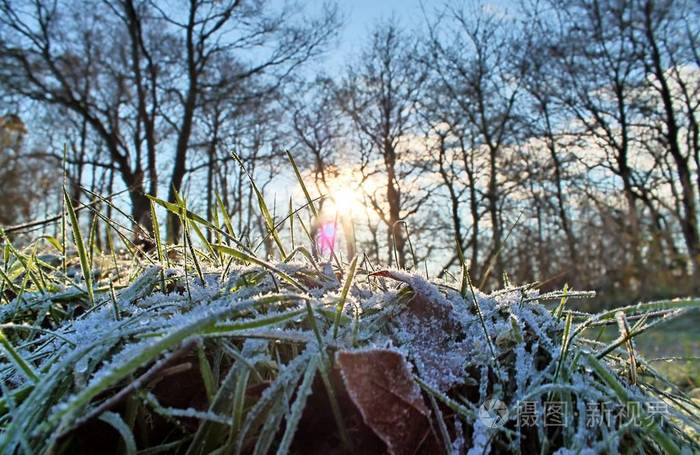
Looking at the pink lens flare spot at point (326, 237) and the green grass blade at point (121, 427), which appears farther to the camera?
the pink lens flare spot at point (326, 237)

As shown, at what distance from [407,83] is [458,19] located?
2.51m

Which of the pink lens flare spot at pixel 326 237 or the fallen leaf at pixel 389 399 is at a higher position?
the pink lens flare spot at pixel 326 237

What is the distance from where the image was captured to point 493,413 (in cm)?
42

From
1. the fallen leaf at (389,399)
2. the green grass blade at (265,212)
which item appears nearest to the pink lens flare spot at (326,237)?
the green grass blade at (265,212)

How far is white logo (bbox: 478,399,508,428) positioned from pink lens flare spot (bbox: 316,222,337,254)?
330 millimetres

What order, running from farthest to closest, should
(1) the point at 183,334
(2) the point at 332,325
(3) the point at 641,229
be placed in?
1. (3) the point at 641,229
2. (2) the point at 332,325
3. (1) the point at 183,334

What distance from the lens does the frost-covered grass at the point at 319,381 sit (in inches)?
15.3

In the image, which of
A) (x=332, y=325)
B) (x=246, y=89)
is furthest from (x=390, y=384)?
(x=246, y=89)

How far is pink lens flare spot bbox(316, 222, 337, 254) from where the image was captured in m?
0.73

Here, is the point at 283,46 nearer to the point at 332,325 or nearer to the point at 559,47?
the point at 559,47

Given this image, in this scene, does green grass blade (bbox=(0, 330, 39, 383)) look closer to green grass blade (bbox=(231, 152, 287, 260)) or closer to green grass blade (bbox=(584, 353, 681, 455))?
green grass blade (bbox=(231, 152, 287, 260))

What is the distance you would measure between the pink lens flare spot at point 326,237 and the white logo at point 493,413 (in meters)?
Result: 0.33

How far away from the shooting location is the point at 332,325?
48 centimetres

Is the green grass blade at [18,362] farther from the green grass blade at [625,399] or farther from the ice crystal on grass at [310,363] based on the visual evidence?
the green grass blade at [625,399]
